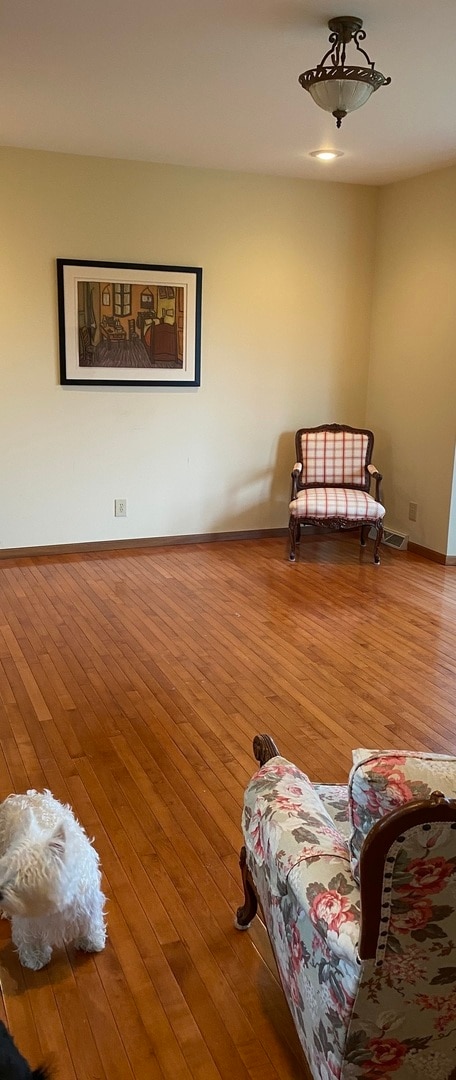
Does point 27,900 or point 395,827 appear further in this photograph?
point 27,900

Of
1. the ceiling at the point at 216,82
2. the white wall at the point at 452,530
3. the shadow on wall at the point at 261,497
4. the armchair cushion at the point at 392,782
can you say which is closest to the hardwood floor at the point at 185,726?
the white wall at the point at 452,530

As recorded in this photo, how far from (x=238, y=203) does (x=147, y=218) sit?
690mm

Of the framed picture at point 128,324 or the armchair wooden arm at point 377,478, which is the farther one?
the armchair wooden arm at point 377,478

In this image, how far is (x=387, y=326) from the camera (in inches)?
239

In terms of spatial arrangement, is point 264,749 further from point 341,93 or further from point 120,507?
point 120,507

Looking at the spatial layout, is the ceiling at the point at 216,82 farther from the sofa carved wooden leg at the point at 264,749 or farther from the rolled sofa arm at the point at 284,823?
the rolled sofa arm at the point at 284,823

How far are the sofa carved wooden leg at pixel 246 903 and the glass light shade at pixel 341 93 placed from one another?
2689mm

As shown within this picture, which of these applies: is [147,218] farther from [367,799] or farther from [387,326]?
[367,799]

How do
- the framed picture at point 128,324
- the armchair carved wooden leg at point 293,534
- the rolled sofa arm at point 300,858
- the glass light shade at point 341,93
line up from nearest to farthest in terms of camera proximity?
the rolled sofa arm at point 300,858
the glass light shade at point 341,93
the framed picture at point 128,324
the armchair carved wooden leg at point 293,534

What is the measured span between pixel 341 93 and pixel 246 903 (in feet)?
9.22

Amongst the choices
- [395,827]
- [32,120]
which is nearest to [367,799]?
[395,827]

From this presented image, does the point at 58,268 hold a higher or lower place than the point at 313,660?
higher

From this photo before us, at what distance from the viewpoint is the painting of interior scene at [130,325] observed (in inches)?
209

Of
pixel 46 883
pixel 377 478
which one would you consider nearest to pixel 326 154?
pixel 377 478
